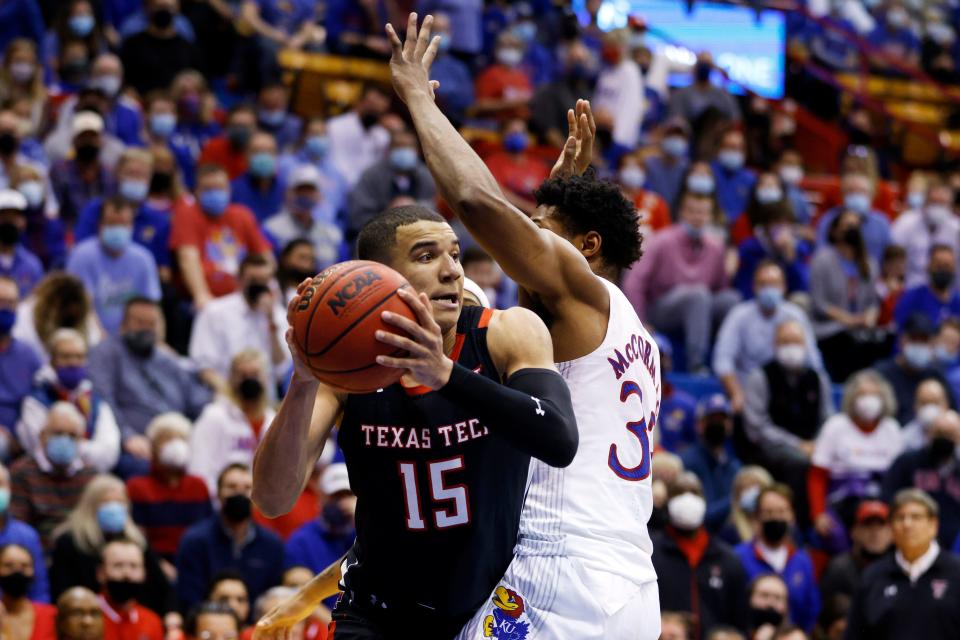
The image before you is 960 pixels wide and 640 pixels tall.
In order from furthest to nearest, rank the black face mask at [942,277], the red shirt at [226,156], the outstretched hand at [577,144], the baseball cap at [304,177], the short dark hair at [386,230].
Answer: the black face mask at [942,277], the red shirt at [226,156], the baseball cap at [304,177], the outstretched hand at [577,144], the short dark hair at [386,230]

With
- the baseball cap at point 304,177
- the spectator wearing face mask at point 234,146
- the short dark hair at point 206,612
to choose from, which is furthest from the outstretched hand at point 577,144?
the spectator wearing face mask at point 234,146

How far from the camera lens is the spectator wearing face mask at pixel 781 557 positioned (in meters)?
10.5

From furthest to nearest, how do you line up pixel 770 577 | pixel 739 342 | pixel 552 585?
pixel 739 342
pixel 770 577
pixel 552 585

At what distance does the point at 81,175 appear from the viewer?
12188 millimetres

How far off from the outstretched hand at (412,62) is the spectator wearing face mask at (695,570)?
5907mm

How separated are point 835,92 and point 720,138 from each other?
Answer: 4.11 metres

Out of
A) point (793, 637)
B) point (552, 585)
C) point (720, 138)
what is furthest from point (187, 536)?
point (720, 138)

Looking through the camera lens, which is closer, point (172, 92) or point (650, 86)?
point (172, 92)

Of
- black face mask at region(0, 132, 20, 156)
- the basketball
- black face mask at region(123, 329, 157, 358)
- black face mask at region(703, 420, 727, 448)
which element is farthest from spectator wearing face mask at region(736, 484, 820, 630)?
the basketball

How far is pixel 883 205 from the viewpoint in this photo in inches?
688

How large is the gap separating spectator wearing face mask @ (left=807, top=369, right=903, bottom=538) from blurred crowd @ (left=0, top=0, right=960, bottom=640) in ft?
0.09

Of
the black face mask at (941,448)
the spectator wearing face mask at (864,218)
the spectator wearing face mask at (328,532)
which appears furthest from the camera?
the spectator wearing face mask at (864,218)

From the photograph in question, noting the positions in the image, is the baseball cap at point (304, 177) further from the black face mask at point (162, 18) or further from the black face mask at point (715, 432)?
the black face mask at point (715, 432)

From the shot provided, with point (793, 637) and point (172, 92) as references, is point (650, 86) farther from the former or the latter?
point (793, 637)
